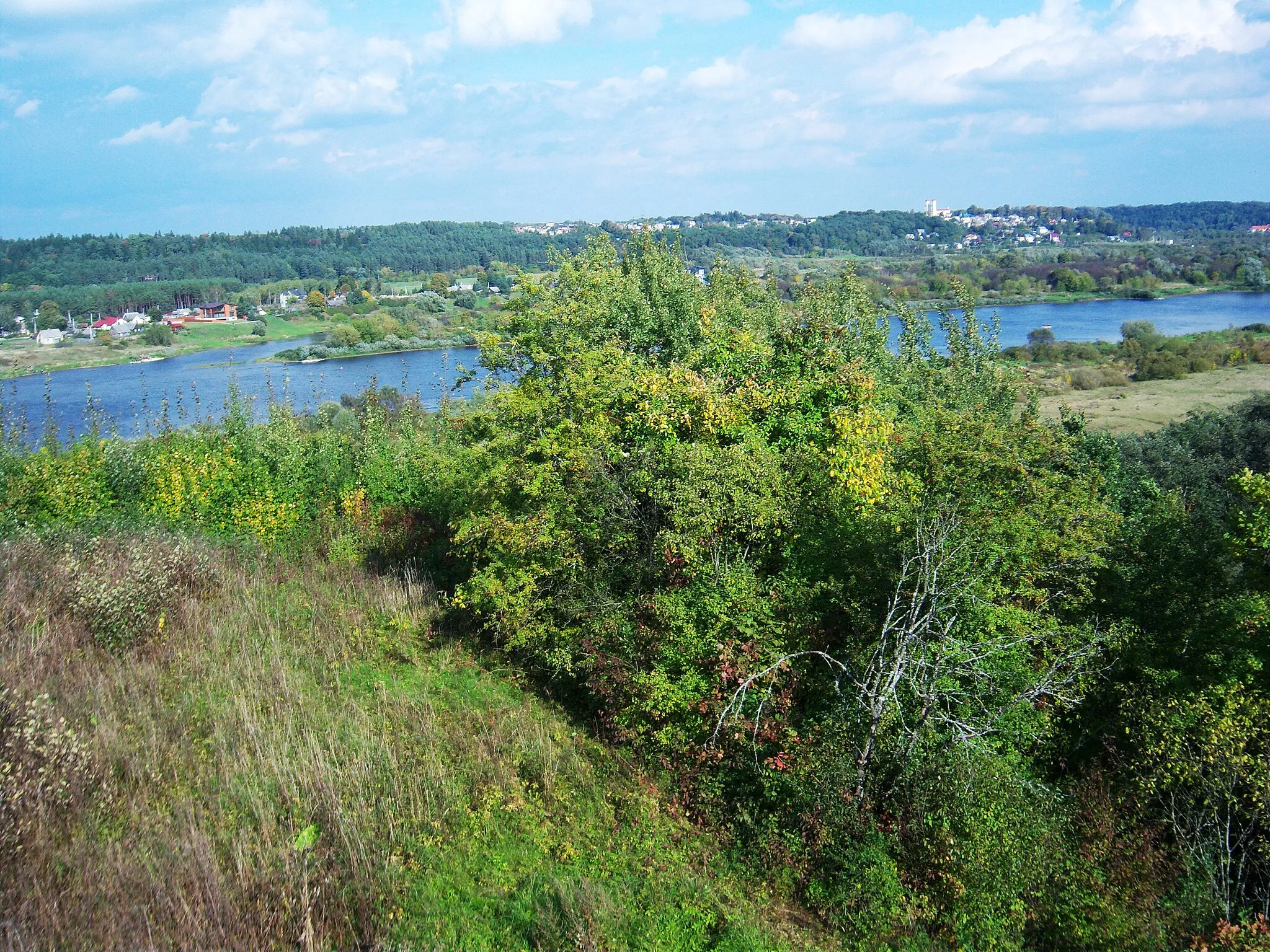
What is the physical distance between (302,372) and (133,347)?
16.4 m

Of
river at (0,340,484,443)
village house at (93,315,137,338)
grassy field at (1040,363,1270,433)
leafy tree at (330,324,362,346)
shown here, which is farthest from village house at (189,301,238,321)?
grassy field at (1040,363,1270,433)

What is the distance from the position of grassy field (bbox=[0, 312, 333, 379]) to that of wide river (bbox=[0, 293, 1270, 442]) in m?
0.99

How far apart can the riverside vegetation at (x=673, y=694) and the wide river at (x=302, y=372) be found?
35.3 ft

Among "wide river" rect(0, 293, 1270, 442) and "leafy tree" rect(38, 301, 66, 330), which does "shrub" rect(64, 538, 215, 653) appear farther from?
"leafy tree" rect(38, 301, 66, 330)

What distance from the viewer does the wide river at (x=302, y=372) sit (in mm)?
31766

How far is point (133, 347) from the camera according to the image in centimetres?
5638

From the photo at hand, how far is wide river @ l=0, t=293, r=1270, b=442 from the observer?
31766mm

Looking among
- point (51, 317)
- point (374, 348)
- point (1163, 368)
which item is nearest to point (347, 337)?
point (374, 348)

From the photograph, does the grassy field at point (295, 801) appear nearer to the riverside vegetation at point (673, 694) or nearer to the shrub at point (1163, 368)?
the riverside vegetation at point (673, 694)

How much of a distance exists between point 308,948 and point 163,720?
13.5ft

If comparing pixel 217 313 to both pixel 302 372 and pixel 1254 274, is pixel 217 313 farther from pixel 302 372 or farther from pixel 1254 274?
pixel 1254 274

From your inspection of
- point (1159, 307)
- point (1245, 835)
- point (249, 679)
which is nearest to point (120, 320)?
point (249, 679)

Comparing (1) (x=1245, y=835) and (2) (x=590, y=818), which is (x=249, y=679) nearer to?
(2) (x=590, y=818)

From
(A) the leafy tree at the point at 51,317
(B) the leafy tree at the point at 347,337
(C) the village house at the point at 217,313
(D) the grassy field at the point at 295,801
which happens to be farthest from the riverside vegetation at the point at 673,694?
(C) the village house at the point at 217,313
